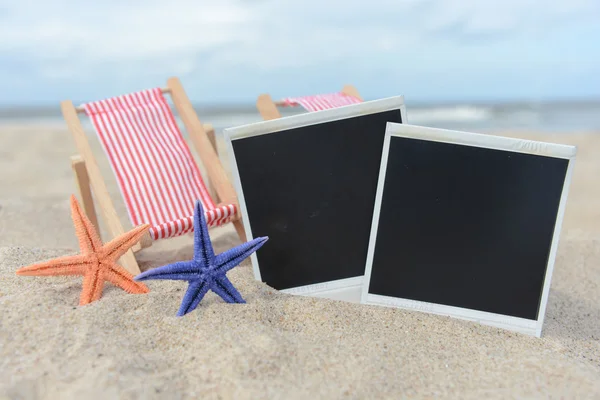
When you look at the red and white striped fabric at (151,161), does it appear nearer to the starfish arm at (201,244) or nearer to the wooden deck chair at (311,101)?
the wooden deck chair at (311,101)

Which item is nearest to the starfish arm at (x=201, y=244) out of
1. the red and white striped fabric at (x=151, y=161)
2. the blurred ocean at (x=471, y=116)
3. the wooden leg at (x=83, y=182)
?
the red and white striped fabric at (x=151, y=161)

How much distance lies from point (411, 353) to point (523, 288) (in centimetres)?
76

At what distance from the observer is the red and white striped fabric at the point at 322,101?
3974 mm

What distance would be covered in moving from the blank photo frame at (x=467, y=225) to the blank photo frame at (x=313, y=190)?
0.19m

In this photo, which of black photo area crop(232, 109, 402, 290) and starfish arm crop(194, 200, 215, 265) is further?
black photo area crop(232, 109, 402, 290)

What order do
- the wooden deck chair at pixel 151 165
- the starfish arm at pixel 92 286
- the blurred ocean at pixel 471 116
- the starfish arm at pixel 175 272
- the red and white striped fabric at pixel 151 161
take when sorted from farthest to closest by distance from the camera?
the blurred ocean at pixel 471 116
the red and white striped fabric at pixel 151 161
the wooden deck chair at pixel 151 165
the starfish arm at pixel 92 286
the starfish arm at pixel 175 272

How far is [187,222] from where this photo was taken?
329cm

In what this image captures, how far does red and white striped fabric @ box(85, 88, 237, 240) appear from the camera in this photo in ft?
11.8

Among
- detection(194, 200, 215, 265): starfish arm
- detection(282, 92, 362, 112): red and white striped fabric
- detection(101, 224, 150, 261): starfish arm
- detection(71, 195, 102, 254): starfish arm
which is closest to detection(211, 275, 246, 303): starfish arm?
detection(194, 200, 215, 265): starfish arm

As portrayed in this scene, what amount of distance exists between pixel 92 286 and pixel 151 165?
58.9 inches

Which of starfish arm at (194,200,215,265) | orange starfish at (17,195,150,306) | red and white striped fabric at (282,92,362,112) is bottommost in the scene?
orange starfish at (17,195,150,306)

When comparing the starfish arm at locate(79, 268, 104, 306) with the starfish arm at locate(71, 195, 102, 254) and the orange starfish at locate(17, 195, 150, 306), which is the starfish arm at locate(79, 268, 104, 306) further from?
the starfish arm at locate(71, 195, 102, 254)

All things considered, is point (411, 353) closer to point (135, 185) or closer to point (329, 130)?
point (329, 130)

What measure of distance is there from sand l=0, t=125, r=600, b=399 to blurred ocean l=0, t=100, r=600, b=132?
547 inches
